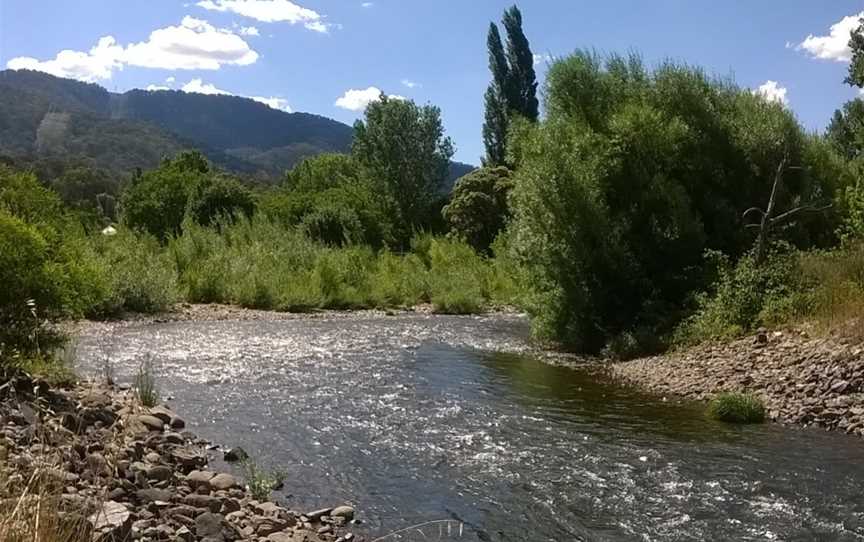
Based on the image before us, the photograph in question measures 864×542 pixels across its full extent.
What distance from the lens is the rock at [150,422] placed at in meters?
10.4

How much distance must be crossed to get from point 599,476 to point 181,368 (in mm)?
10029

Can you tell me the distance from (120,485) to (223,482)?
1671mm

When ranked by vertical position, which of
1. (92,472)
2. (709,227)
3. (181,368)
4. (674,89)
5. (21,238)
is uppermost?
(674,89)

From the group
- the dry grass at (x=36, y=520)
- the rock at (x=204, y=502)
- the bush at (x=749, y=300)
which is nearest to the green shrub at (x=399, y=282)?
the bush at (x=749, y=300)

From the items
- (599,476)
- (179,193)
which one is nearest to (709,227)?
(599,476)

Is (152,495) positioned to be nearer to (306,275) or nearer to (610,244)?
(610,244)

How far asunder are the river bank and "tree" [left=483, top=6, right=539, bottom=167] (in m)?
42.6

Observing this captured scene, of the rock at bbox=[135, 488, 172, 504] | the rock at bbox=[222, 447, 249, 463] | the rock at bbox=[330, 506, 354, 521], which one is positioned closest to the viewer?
the rock at bbox=[135, 488, 172, 504]

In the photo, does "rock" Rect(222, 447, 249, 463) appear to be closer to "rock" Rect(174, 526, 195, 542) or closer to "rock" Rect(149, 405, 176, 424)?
"rock" Rect(149, 405, 176, 424)

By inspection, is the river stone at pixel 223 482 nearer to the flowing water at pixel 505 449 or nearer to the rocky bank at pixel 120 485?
the rocky bank at pixel 120 485

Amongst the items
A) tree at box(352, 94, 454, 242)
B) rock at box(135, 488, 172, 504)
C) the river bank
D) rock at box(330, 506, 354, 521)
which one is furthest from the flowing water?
tree at box(352, 94, 454, 242)

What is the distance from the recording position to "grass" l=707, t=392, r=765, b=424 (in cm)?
1223

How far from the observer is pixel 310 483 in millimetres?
9203

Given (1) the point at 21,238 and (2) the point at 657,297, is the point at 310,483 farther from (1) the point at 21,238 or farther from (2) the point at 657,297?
(2) the point at 657,297
